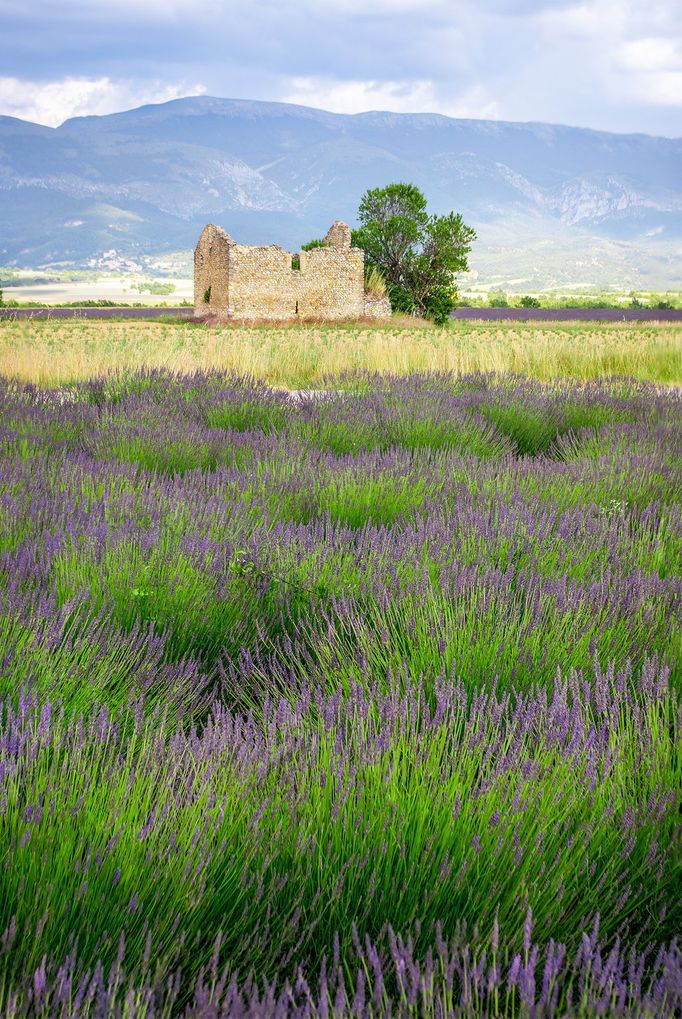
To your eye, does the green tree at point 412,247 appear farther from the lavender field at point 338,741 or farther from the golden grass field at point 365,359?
the lavender field at point 338,741

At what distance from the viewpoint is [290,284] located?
33094 millimetres

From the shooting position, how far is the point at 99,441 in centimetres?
493

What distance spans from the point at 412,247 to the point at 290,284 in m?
5.64

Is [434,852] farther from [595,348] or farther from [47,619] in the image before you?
[595,348]

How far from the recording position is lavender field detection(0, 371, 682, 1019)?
1.14 m

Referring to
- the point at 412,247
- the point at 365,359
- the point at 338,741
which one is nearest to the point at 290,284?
the point at 412,247

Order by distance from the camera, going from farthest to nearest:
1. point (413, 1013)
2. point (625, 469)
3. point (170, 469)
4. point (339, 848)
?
point (170, 469)
point (625, 469)
point (339, 848)
point (413, 1013)

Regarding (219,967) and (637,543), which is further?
(637,543)

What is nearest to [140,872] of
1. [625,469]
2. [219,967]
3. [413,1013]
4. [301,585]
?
[219,967]

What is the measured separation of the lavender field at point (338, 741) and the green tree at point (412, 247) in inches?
1231

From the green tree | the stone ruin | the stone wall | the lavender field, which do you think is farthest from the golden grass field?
the green tree

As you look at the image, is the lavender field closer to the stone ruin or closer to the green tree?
the stone ruin

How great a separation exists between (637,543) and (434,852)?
2104 mm

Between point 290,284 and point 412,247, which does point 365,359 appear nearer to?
point 290,284
